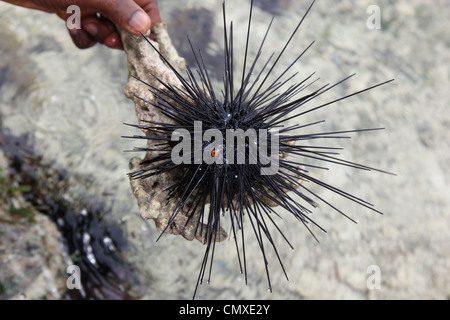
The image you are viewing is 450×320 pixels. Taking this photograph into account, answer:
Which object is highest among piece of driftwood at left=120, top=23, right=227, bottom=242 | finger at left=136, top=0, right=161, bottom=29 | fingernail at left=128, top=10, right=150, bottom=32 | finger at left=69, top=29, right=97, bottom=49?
finger at left=136, top=0, right=161, bottom=29

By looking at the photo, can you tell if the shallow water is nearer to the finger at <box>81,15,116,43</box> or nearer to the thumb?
the finger at <box>81,15,116,43</box>

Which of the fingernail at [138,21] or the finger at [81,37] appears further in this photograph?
the finger at [81,37]

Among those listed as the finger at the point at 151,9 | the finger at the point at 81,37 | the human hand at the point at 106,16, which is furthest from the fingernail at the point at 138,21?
the finger at the point at 81,37

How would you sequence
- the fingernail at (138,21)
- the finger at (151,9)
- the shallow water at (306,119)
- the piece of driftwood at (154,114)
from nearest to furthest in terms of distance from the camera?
the piece of driftwood at (154,114) < the fingernail at (138,21) < the finger at (151,9) < the shallow water at (306,119)

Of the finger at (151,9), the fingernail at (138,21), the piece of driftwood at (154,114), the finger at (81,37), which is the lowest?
the piece of driftwood at (154,114)

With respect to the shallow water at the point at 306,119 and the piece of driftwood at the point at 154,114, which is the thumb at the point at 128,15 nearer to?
the piece of driftwood at the point at 154,114

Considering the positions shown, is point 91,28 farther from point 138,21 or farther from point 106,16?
point 138,21

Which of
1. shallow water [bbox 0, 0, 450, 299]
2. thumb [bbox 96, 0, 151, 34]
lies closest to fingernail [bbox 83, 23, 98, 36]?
thumb [bbox 96, 0, 151, 34]
